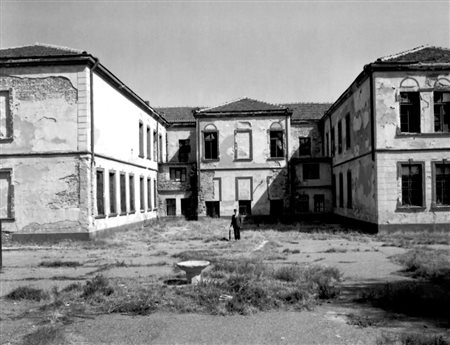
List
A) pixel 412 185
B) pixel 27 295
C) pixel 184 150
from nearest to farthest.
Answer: pixel 27 295 < pixel 412 185 < pixel 184 150

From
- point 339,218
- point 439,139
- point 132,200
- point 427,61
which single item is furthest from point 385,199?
point 132,200

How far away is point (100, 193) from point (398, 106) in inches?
559

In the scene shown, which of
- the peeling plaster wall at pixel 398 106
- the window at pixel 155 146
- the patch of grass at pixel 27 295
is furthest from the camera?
the window at pixel 155 146

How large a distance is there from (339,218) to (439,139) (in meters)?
10.0

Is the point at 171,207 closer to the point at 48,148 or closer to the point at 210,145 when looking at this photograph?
the point at 210,145

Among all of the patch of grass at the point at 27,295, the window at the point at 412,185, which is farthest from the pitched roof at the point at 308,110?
the patch of grass at the point at 27,295

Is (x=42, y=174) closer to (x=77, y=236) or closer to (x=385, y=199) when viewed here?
(x=77, y=236)

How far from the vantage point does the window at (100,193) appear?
66.0 ft

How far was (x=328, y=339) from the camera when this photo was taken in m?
5.96

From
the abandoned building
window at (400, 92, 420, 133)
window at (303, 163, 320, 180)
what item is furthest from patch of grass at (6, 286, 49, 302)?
window at (303, 163, 320, 180)

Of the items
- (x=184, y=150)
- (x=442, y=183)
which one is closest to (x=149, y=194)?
(x=184, y=150)

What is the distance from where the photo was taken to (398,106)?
20219 mm

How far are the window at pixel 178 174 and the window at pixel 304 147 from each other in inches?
408

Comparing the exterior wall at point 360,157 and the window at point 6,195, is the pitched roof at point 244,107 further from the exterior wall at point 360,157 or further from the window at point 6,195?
the window at point 6,195
